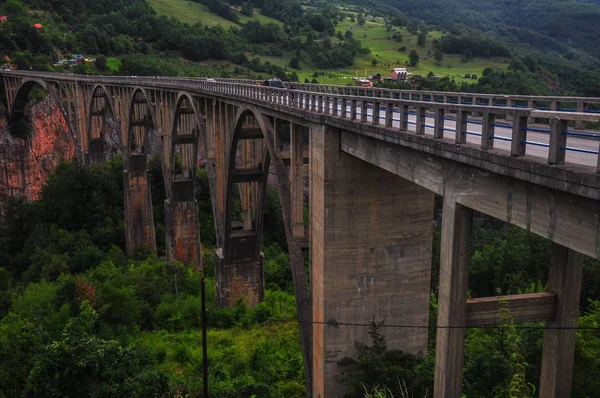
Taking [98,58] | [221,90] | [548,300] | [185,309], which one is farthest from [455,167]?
[98,58]

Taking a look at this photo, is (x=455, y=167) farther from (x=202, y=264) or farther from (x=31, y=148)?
(x=31, y=148)

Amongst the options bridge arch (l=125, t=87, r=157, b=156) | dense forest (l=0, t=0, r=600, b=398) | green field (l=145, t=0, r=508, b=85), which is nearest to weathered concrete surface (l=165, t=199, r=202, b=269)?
dense forest (l=0, t=0, r=600, b=398)

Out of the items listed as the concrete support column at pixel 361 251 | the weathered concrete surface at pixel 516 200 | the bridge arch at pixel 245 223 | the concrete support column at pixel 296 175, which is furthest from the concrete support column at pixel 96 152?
the weathered concrete surface at pixel 516 200

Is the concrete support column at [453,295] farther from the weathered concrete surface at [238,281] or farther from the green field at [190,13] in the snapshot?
the green field at [190,13]

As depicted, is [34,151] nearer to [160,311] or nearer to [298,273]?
[160,311]

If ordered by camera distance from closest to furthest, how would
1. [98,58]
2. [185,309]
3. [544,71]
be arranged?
[185,309]
[98,58]
[544,71]

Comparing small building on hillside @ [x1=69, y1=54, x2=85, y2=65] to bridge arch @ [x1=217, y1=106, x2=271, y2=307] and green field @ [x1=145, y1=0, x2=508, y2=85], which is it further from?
bridge arch @ [x1=217, y1=106, x2=271, y2=307]
